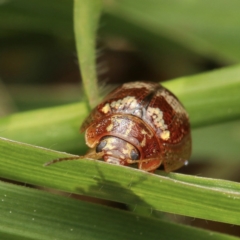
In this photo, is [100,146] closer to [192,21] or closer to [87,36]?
[87,36]

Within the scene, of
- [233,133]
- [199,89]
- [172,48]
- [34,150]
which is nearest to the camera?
[34,150]

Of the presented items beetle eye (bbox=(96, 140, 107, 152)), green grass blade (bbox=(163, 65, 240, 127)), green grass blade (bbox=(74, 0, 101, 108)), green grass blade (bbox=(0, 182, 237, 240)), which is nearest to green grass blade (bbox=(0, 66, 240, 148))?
green grass blade (bbox=(163, 65, 240, 127))

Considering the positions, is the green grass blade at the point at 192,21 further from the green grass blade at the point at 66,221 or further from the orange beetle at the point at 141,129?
the green grass blade at the point at 66,221

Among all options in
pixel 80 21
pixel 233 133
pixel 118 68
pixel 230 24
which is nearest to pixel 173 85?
pixel 80 21

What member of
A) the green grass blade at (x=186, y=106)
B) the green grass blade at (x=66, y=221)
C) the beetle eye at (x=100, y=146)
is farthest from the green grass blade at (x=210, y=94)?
the green grass blade at (x=66, y=221)

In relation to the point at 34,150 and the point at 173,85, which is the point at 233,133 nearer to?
the point at 173,85

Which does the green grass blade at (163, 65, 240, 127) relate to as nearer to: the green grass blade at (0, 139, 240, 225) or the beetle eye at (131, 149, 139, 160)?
the beetle eye at (131, 149, 139, 160)

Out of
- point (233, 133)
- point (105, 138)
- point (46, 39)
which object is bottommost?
point (105, 138)

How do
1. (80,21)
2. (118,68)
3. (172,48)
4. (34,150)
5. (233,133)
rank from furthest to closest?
(118,68) < (172,48) < (233,133) < (80,21) < (34,150)
